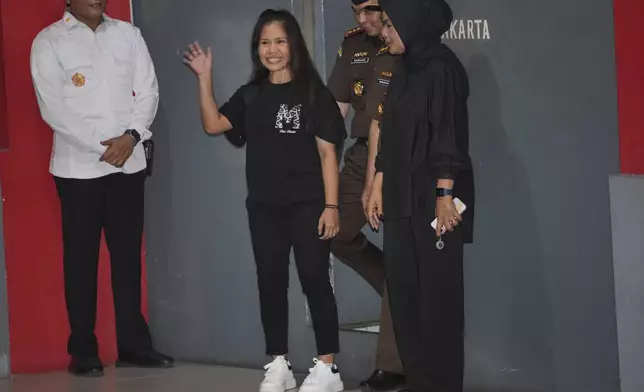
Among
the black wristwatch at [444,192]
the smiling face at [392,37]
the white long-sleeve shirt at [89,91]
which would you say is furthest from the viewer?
the white long-sleeve shirt at [89,91]

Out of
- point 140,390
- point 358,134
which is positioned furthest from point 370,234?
point 140,390

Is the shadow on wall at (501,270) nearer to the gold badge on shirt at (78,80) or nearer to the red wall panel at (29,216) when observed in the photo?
the gold badge on shirt at (78,80)

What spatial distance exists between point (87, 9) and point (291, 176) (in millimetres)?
1330

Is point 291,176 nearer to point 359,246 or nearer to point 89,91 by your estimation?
point 359,246

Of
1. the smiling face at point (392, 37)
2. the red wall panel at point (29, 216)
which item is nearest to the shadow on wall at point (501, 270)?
the smiling face at point (392, 37)

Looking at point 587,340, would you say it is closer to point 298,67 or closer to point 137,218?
point 298,67

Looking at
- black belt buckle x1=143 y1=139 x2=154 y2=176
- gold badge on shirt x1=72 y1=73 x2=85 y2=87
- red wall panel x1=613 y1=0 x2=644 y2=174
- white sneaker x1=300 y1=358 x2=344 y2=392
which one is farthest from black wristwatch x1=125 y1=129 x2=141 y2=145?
red wall panel x1=613 y1=0 x2=644 y2=174

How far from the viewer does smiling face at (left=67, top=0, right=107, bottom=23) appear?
4.79 m

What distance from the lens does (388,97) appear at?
3756 mm

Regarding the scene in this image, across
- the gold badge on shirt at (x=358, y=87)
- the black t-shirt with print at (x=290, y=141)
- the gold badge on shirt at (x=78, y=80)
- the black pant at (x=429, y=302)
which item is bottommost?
the black pant at (x=429, y=302)

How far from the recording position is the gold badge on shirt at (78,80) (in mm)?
4797

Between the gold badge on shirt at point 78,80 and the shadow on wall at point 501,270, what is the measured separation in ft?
5.80

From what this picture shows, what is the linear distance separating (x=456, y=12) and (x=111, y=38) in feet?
5.52

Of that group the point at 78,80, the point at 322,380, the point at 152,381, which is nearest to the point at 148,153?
the point at 78,80
